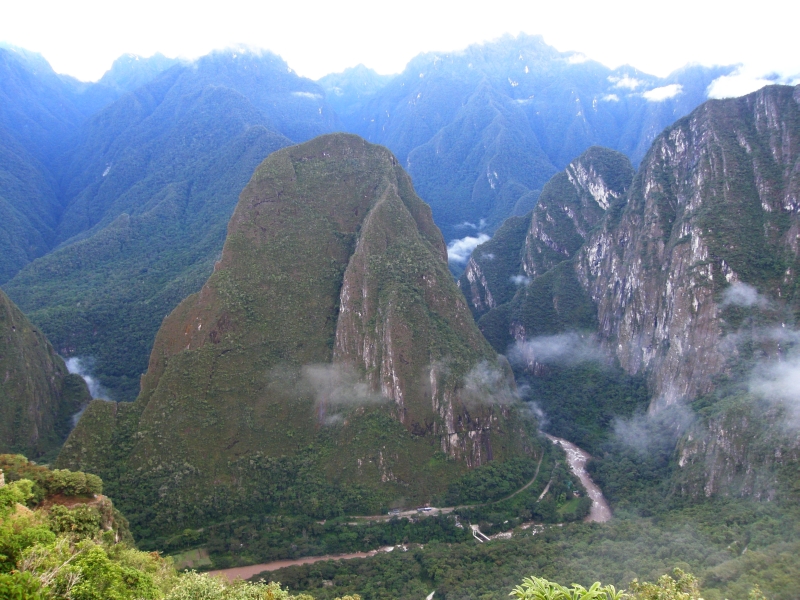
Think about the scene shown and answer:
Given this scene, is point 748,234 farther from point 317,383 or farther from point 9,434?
point 9,434

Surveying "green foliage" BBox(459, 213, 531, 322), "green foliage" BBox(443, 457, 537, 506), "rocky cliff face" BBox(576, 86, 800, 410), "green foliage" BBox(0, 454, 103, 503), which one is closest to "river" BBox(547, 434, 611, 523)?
"green foliage" BBox(443, 457, 537, 506)

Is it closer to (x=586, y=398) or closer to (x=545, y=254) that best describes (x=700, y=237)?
(x=586, y=398)

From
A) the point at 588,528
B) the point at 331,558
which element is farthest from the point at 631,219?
the point at 331,558

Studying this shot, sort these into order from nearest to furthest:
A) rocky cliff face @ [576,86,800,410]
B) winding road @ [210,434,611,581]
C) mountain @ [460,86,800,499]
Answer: winding road @ [210,434,611,581] → mountain @ [460,86,800,499] → rocky cliff face @ [576,86,800,410]

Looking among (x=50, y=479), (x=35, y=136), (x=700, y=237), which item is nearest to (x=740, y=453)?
(x=700, y=237)

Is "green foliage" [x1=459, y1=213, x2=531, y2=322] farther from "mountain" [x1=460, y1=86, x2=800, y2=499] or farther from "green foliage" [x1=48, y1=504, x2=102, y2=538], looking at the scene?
"green foliage" [x1=48, y1=504, x2=102, y2=538]

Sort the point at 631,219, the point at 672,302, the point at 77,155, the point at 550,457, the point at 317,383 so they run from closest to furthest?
the point at 317,383
the point at 550,457
the point at 672,302
the point at 631,219
the point at 77,155
